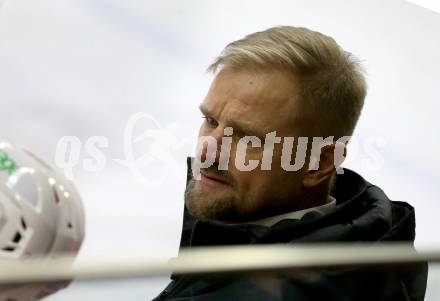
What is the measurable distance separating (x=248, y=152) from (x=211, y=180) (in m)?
0.09

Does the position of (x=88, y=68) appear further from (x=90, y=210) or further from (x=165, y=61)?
(x=90, y=210)

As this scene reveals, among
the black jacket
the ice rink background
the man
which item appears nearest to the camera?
the black jacket

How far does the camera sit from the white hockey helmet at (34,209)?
658mm

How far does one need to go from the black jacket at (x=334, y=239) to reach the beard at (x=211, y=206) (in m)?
0.07

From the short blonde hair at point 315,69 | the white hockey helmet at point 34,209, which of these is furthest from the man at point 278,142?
the white hockey helmet at point 34,209

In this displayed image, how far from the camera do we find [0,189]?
0.66 m

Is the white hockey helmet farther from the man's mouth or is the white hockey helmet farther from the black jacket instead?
the man's mouth

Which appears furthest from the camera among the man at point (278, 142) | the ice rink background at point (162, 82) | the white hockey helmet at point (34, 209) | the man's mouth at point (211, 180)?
the ice rink background at point (162, 82)

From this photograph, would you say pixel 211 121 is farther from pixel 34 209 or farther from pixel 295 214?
pixel 34 209

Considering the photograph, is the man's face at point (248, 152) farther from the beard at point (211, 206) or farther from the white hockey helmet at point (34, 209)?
the white hockey helmet at point (34, 209)

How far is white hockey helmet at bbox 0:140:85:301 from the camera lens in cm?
66

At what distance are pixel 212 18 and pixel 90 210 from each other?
26.7 inches

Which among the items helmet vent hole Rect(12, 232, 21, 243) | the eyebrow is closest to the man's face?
the eyebrow

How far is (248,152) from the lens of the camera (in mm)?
1152
